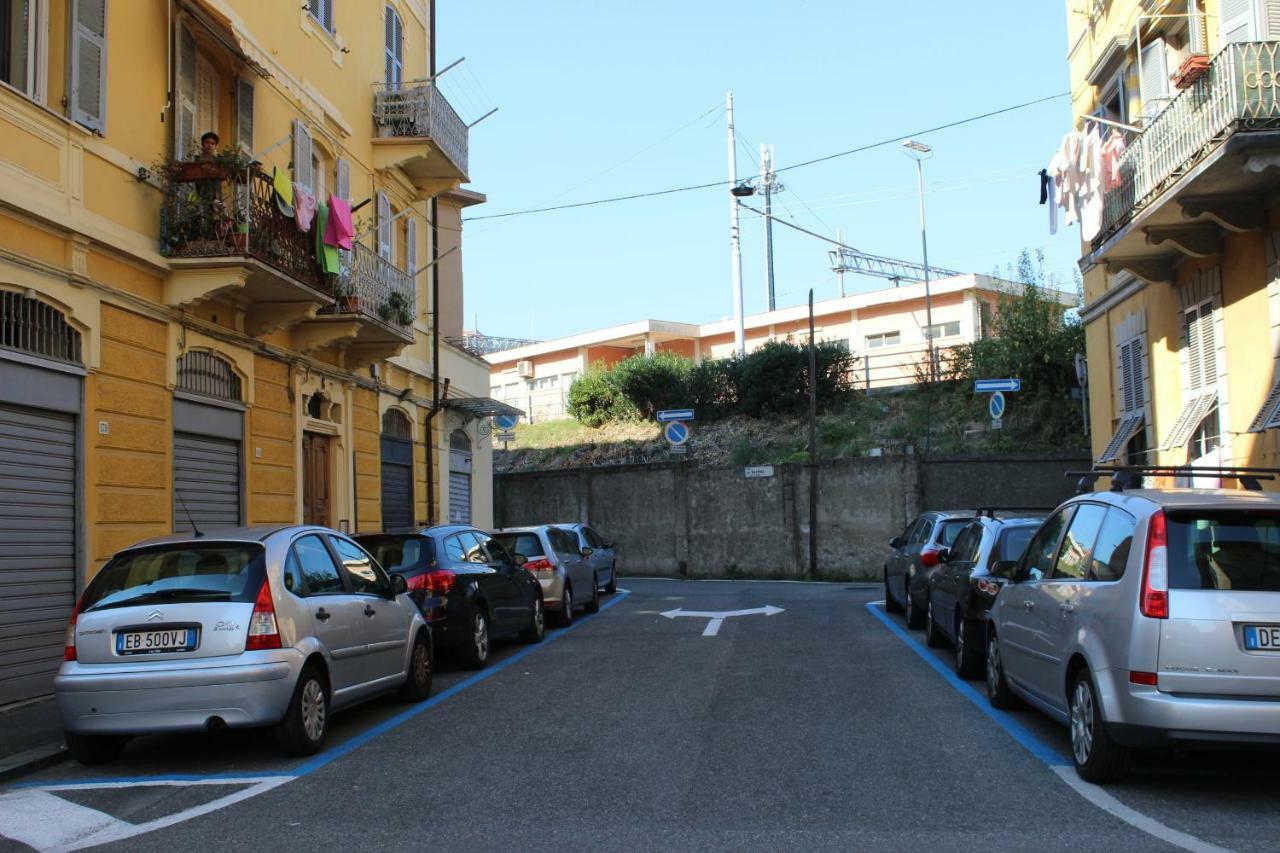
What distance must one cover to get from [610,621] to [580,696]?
270 inches

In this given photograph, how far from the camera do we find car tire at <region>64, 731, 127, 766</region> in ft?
24.5

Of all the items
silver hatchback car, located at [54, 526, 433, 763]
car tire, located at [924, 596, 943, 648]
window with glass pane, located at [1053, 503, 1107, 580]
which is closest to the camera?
window with glass pane, located at [1053, 503, 1107, 580]

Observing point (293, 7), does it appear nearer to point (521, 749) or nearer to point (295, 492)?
point (295, 492)

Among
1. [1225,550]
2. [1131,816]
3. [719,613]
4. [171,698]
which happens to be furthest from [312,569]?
[719,613]

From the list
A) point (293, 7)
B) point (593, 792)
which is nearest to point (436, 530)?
point (593, 792)

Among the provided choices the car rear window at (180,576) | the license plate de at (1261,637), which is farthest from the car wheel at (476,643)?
the license plate de at (1261,637)

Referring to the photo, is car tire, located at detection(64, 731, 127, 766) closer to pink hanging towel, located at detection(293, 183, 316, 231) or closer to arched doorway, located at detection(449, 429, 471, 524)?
pink hanging towel, located at detection(293, 183, 316, 231)

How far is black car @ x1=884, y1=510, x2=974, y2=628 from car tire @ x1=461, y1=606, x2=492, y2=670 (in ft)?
16.8

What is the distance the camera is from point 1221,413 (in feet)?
45.8

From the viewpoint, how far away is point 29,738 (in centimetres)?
846

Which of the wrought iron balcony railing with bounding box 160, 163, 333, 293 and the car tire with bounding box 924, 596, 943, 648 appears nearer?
the car tire with bounding box 924, 596, 943, 648

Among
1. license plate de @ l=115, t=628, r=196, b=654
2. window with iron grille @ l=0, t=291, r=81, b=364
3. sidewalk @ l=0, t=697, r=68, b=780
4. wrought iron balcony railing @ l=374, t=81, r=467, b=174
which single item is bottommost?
sidewalk @ l=0, t=697, r=68, b=780

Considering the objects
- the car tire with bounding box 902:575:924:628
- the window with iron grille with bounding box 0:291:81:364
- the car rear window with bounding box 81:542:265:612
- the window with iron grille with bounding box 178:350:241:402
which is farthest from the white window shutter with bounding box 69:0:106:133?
the car tire with bounding box 902:575:924:628

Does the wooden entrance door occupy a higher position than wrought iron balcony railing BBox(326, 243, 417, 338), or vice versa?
wrought iron balcony railing BBox(326, 243, 417, 338)
